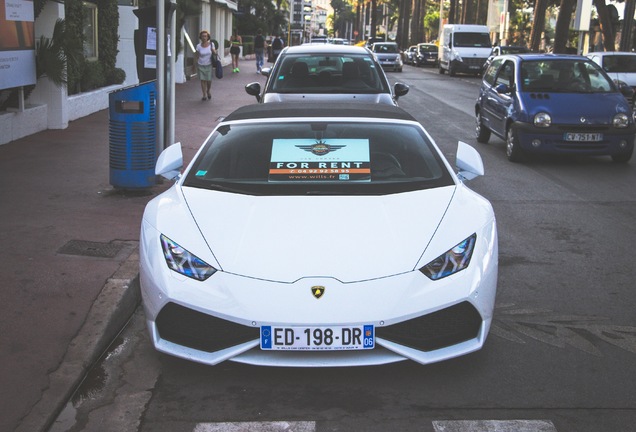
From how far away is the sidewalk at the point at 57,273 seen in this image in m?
4.38

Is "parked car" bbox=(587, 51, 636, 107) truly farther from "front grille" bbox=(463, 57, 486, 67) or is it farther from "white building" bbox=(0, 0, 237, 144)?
"front grille" bbox=(463, 57, 486, 67)

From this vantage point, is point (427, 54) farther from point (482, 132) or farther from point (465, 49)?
point (482, 132)

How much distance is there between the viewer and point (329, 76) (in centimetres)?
1207

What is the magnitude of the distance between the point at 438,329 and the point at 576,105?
9.20 m

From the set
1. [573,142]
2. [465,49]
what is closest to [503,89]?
[573,142]

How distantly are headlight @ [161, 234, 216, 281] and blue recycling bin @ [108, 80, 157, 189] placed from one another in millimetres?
4453

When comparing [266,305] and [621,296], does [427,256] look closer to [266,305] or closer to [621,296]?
[266,305]

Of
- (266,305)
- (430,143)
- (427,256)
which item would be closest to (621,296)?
(430,143)

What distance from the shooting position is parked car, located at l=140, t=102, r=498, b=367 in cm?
428

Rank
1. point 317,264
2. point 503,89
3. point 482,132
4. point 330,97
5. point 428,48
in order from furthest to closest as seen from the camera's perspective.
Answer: point 428,48, point 482,132, point 503,89, point 330,97, point 317,264

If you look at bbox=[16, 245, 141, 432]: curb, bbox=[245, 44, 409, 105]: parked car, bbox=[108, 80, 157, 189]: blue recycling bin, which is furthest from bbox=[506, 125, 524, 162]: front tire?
bbox=[16, 245, 141, 432]: curb

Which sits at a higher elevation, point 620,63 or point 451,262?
point 620,63

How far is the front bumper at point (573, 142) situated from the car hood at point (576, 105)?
119 mm

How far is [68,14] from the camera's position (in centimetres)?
1647
